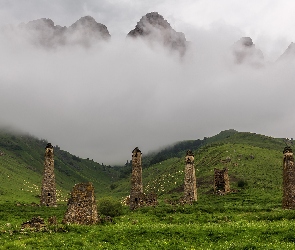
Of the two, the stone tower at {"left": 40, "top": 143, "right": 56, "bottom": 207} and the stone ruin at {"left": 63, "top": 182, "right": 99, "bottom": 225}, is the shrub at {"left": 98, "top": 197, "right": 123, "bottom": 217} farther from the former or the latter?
the stone tower at {"left": 40, "top": 143, "right": 56, "bottom": 207}

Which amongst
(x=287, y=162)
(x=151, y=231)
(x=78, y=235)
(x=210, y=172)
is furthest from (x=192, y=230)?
(x=210, y=172)

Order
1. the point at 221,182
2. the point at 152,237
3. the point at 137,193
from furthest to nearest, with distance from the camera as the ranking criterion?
1. the point at 221,182
2. the point at 137,193
3. the point at 152,237

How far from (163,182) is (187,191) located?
7448 centimetres

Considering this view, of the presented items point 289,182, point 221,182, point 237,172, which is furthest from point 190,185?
point 237,172

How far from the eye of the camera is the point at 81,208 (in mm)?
31469

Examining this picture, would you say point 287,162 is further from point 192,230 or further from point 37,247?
point 37,247

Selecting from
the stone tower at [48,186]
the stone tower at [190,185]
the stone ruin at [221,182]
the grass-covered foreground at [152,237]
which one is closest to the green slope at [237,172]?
the stone ruin at [221,182]

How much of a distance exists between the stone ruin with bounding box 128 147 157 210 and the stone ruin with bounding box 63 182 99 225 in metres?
23.5

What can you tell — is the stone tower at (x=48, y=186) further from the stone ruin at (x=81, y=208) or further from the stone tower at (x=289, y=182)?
the stone tower at (x=289, y=182)

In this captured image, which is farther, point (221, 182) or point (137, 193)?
point (221, 182)

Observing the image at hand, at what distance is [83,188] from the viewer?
3222 centimetres

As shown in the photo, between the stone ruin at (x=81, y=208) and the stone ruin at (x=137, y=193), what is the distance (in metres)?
23.5

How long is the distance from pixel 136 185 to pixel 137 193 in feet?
4.40

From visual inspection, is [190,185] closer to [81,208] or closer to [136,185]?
[136,185]
